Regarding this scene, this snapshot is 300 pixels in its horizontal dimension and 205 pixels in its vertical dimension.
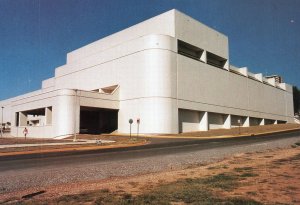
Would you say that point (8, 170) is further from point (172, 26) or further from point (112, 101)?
point (172, 26)

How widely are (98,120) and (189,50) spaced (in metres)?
21.1

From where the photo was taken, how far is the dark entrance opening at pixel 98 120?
51.8 metres

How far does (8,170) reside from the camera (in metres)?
12.8

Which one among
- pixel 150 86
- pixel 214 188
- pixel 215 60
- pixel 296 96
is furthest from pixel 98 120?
pixel 296 96

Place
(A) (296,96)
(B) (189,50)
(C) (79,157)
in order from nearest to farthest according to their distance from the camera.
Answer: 1. (C) (79,157)
2. (B) (189,50)
3. (A) (296,96)

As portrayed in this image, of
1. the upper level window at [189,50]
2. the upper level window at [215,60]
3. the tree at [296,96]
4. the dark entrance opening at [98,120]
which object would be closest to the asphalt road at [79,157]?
the dark entrance opening at [98,120]

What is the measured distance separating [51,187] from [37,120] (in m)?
80.8

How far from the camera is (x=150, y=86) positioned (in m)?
43.1

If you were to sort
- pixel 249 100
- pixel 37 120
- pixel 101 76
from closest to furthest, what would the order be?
pixel 101 76 < pixel 249 100 < pixel 37 120

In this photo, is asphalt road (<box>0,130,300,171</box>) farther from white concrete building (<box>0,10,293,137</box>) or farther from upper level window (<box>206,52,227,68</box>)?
upper level window (<box>206,52,227,68</box>)

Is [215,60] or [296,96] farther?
[296,96]

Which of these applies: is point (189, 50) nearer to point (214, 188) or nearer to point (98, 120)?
point (98, 120)

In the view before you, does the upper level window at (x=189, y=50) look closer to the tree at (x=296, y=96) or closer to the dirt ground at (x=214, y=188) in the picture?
the dirt ground at (x=214, y=188)

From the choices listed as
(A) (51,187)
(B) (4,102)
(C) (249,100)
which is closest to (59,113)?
(A) (51,187)
